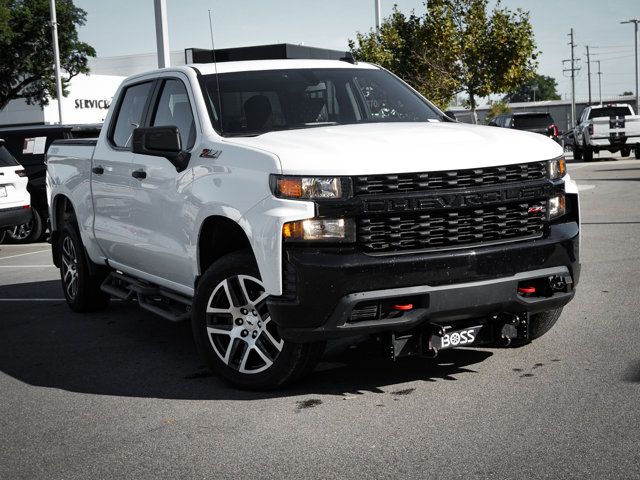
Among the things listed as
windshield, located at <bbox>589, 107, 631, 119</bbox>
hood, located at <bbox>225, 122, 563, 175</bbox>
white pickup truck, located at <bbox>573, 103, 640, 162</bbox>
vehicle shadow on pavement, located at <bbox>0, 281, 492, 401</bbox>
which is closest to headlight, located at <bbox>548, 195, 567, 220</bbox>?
hood, located at <bbox>225, 122, 563, 175</bbox>

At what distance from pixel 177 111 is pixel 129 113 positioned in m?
1.01

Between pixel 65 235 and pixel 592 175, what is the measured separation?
19.3 m

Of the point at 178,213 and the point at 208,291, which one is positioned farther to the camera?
the point at 178,213

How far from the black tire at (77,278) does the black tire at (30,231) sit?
24.5 ft

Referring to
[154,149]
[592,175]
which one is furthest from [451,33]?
[154,149]

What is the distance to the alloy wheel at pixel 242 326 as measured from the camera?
5531 millimetres

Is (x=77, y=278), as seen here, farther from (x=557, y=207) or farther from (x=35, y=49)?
(x=35, y=49)

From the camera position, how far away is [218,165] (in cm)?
573

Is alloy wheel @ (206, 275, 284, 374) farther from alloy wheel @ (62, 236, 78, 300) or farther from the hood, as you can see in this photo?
alloy wheel @ (62, 236, 78, 300)

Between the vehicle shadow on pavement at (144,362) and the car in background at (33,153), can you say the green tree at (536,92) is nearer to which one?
the car in background at (33,153)

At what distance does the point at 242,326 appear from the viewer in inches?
223

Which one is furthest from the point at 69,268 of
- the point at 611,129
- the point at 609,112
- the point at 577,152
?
the point at 577,152

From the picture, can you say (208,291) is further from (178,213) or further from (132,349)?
(132,349)

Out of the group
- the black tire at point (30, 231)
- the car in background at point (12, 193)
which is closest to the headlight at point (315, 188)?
the car in background at point (12, 193)
